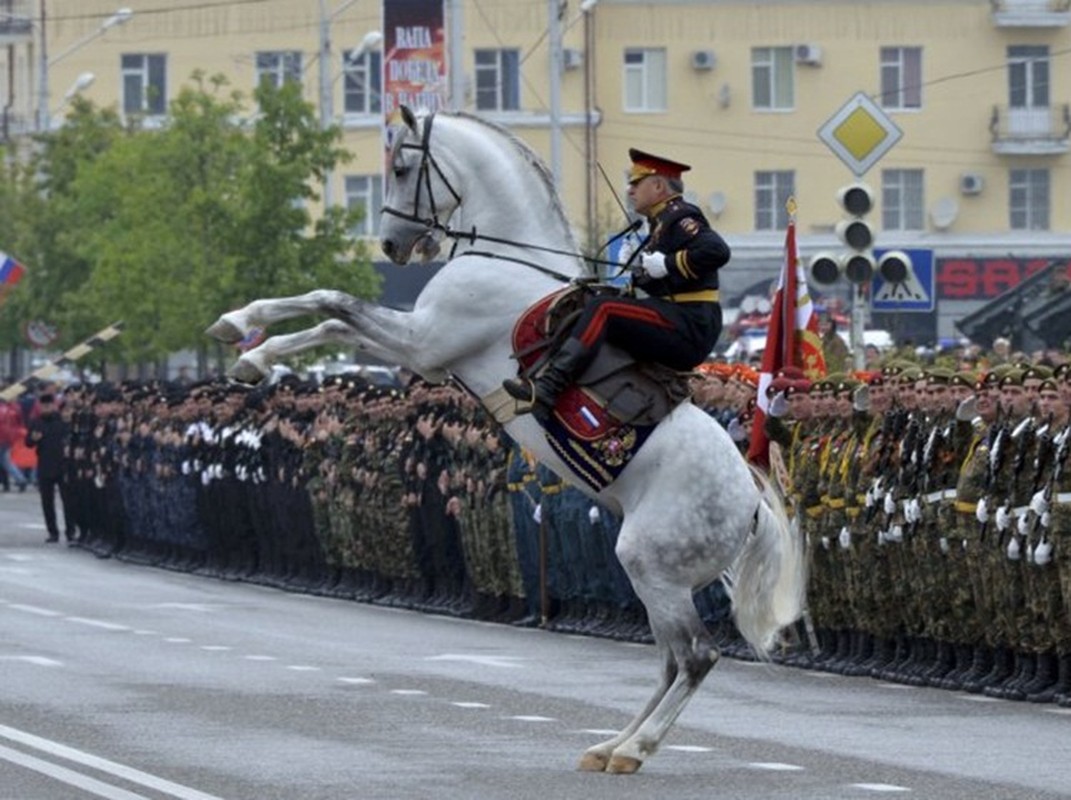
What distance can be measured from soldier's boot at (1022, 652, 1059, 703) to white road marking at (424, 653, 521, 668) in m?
3.78

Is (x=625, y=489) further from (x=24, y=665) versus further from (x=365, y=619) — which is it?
(x=365, y=619)

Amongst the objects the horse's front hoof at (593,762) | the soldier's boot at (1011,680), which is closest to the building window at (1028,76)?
the soldier's boot at (1011,680)

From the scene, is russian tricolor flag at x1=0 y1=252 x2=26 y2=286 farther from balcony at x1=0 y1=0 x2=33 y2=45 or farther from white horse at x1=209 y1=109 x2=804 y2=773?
white horse at x1=209 y1=109 x2=804 y2=773

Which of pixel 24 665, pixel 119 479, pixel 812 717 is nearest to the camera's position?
pixel 812 717

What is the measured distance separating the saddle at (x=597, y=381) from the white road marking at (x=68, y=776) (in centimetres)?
267

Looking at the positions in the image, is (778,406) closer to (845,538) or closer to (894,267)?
(845,538)

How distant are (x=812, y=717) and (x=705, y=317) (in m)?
3.36

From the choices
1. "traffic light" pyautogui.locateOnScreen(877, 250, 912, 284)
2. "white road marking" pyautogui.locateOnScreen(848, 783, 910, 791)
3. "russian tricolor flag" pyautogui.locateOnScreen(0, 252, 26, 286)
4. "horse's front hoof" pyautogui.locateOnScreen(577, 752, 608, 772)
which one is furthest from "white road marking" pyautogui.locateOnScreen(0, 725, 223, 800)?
"russian tricolor flag" pyautogui.locateOnScreen(0, 252, 26, 286)

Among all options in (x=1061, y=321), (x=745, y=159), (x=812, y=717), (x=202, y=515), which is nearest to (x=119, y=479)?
(x=202, y=515)

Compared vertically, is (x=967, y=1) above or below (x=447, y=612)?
above

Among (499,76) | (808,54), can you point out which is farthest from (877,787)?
(499,76)

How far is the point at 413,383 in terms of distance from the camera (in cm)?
2827

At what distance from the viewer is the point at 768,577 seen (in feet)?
51.0

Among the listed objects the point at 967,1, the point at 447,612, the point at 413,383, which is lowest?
the point at 447,612
